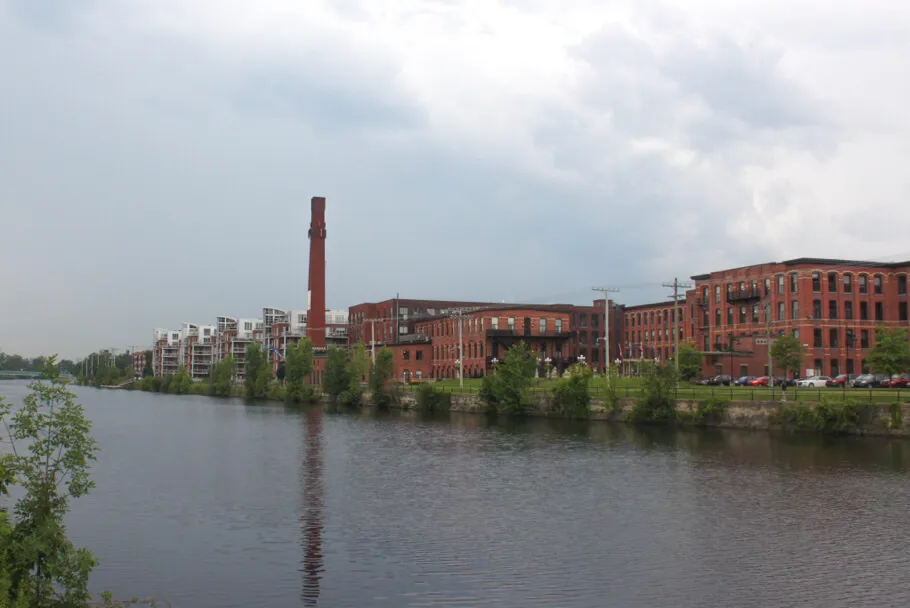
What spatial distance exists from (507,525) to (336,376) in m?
81.8

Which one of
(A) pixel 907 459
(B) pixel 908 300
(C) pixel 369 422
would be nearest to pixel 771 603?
(A) pixel 907 459

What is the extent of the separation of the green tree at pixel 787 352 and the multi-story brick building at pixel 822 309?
2.98 meters

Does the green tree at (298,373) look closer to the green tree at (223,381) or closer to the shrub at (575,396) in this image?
the green tree at (223,381)

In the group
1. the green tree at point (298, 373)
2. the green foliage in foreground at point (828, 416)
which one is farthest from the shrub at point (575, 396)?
the green tree at point (298, 373)

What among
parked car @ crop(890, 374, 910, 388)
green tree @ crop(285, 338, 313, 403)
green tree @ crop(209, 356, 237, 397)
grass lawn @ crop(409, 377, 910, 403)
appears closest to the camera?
grass lawn @ crop(409, 377, 910, 403)

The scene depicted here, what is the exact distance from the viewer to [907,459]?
133ft

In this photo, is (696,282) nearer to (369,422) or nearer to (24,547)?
(369,422)

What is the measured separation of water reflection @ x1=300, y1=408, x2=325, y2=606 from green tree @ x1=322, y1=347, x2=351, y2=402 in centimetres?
5345

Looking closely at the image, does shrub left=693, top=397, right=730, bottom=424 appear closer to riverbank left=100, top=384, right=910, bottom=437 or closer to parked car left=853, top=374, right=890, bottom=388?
riverbank left=100, top=384, right=910, bottom=437

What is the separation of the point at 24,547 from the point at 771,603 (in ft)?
49.0

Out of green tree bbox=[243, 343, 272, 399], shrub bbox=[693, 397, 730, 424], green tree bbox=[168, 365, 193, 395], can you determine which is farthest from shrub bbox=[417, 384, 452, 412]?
green tree bbox=[168, 365, 193, 395]

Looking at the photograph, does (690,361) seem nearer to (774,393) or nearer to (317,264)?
(774,393)

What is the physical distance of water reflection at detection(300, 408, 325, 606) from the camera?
19.4 meters

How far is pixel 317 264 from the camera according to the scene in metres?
123
